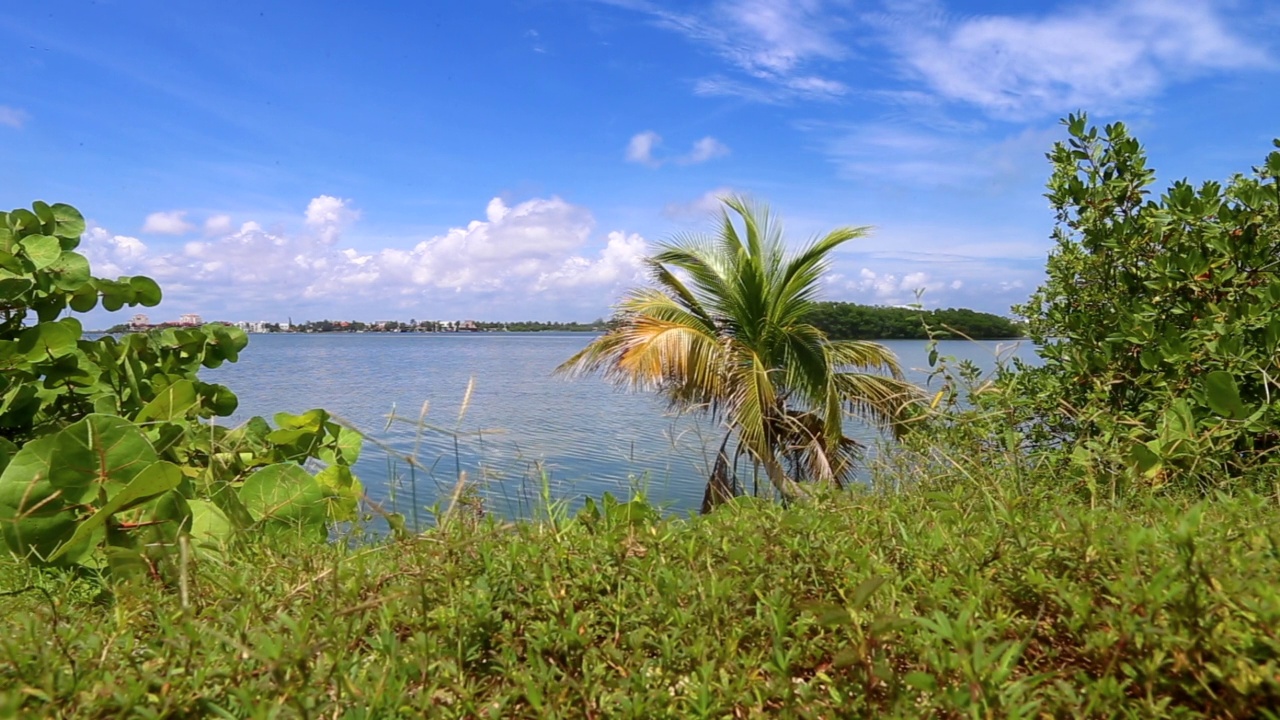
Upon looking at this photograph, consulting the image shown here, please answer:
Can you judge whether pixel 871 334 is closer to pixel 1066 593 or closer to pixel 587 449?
pixel 587 449

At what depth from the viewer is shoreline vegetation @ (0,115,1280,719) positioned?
136cm

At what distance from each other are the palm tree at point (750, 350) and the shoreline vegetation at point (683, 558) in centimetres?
596

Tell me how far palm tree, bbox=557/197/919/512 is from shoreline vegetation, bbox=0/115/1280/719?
5964 millimetres

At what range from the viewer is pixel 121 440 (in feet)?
8.03

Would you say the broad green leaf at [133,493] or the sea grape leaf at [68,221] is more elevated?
the sea grape leaf at [68,221]

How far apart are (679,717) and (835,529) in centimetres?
92

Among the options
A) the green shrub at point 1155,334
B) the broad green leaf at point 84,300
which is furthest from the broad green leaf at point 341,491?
the green shrub at point 1155,334

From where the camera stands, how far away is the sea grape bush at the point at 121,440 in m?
2.38

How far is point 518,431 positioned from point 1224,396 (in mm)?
6639

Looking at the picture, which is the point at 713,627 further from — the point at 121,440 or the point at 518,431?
the point at 518,431

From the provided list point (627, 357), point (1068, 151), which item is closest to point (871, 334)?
point (627, 357)

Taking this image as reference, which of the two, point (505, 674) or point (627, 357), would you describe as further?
point (627, 357)

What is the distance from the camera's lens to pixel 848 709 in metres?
1.37

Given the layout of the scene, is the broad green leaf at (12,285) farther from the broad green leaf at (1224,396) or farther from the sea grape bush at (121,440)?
the broad green leaf at (1224,396)
